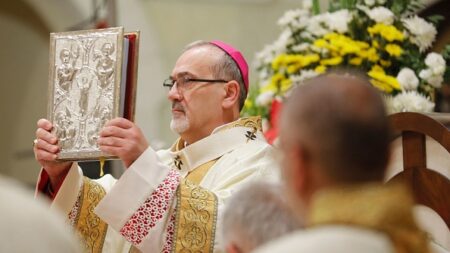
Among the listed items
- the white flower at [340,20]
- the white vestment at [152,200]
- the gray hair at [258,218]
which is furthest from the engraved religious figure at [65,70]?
the white flower at [340,20]

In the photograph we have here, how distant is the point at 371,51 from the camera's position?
5.69 meters

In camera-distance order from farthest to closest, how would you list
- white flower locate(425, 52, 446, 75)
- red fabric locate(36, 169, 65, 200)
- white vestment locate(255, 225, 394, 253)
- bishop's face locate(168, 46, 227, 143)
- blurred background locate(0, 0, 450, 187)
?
blurred background locate(0, 0, 450, 187) → white flower locate(425, 52, 446, 75) → bishop's face locate(168, 46, 227, 143) → red fabric locate(36, 169, 65, 200) → white vestment locate(255, 225, 394, 253)

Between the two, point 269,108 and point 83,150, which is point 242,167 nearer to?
point 83,150

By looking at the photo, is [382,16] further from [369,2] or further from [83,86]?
[83,86]

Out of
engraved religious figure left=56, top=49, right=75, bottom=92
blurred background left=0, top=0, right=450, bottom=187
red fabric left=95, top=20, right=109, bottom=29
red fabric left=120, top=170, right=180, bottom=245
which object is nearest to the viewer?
red fabric left=120, top=170, right=180, bottom=245

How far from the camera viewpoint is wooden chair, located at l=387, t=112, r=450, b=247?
415 cm

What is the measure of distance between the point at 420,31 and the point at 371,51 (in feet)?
0.96

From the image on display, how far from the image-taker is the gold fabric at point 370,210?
6.64ft

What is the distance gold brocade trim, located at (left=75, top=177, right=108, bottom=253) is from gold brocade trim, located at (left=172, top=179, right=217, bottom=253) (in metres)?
0.54

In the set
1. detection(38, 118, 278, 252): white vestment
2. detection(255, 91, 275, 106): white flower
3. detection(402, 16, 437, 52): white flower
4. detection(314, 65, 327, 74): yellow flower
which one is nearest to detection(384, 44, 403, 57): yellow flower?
detection(402, 16, 437, 52): white flower

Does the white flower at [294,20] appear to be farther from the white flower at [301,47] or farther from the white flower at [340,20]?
the white flower at [340,20]

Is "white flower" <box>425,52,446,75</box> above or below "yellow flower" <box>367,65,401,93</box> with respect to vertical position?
above

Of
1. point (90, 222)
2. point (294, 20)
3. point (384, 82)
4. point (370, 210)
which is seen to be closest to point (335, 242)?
point (370, 210)

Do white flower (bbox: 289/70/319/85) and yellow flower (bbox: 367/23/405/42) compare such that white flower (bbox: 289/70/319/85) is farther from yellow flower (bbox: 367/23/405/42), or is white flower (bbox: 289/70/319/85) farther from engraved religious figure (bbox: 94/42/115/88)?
engraved religious figure (bbox: 94/42/115/88)
